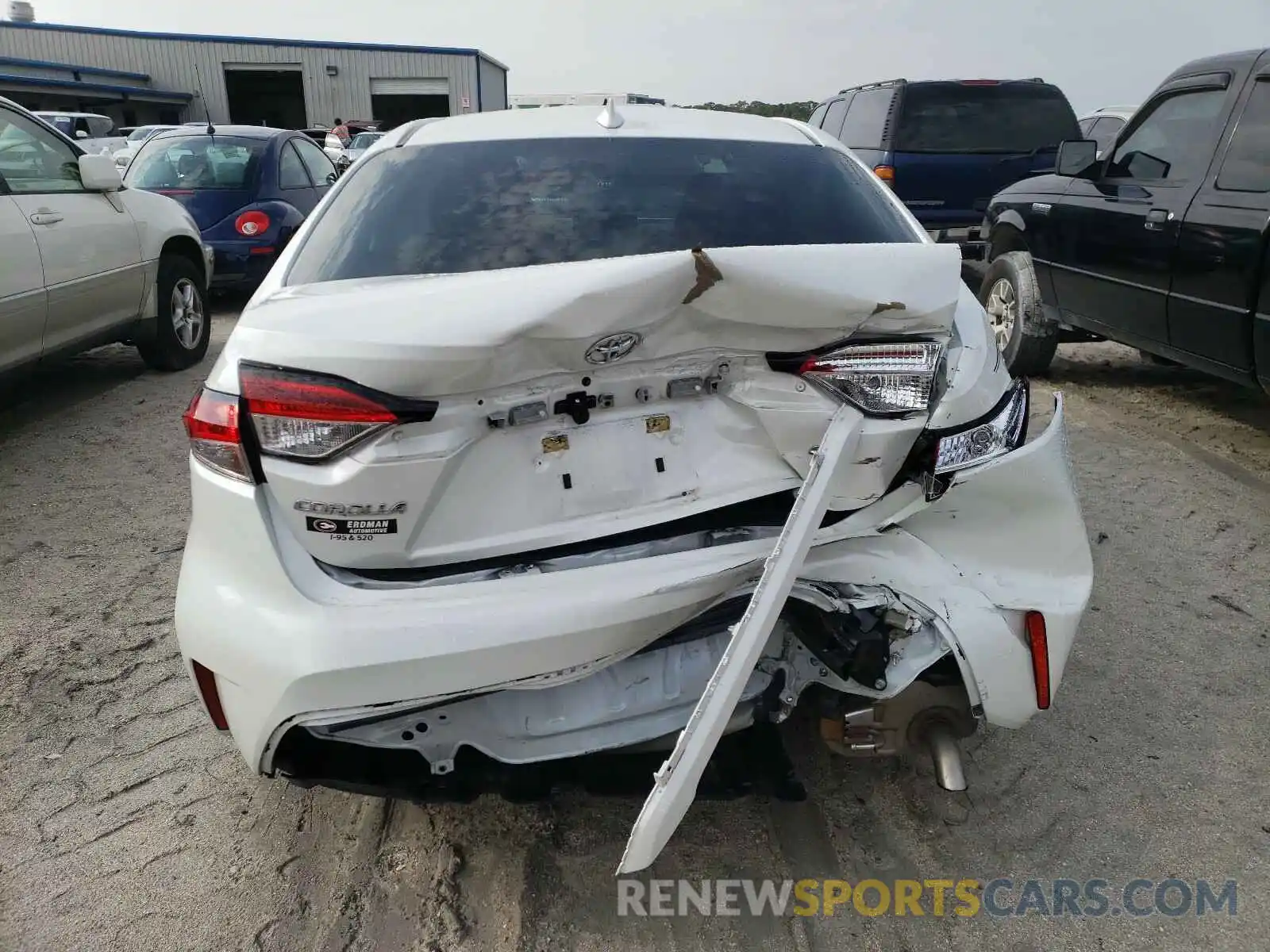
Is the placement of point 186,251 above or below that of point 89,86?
above

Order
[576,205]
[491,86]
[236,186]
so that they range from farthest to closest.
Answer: [491,86] < [236,186] < [576,205]

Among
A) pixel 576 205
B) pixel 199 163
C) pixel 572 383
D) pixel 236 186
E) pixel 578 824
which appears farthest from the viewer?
pixel 199 163

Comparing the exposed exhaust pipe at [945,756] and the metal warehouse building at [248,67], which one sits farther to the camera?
the metal warehouse building at [248,67]

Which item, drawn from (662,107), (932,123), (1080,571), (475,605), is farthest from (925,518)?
(932,123)

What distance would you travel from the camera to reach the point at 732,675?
179 centimetres

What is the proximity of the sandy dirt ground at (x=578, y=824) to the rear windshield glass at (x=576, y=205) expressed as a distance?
57.2 inches

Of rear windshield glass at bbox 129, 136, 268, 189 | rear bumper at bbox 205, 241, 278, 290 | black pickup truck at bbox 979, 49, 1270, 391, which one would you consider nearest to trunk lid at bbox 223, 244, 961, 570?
black pickup truck at bbox 979, 49, 1270, 391

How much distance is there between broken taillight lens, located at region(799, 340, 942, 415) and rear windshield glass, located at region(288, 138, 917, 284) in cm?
62

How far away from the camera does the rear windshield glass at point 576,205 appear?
8.32ft

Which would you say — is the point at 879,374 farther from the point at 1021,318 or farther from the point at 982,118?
the point at 982,118

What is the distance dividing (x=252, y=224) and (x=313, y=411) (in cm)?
A: 727

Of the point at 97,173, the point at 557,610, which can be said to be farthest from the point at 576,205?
the point at 97,173

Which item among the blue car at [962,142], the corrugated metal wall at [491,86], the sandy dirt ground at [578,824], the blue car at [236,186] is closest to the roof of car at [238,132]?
the blue car at [236,186]

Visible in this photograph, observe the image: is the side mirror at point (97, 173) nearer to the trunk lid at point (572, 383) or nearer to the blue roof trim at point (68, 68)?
the trunk lid at point (572, 383)
